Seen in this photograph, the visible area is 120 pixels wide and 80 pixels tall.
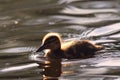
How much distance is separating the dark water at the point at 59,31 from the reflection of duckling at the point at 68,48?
135 millimetres

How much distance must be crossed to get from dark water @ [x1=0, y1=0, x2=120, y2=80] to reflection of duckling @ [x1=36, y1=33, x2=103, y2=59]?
135 mm

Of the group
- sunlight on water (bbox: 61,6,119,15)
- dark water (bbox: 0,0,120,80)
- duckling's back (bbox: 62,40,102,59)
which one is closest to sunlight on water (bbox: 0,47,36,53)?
dark water (bbox: 0,0,120,80)

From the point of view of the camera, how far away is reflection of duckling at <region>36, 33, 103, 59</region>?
794cm

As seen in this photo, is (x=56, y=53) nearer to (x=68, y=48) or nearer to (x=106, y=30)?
(x=68, y=48)

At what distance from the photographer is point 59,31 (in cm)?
923

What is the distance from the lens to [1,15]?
1038cm

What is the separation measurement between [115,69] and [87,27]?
219 centimetres

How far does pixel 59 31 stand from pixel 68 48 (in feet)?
4.18

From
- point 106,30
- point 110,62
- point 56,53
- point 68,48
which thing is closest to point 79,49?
point 68,48

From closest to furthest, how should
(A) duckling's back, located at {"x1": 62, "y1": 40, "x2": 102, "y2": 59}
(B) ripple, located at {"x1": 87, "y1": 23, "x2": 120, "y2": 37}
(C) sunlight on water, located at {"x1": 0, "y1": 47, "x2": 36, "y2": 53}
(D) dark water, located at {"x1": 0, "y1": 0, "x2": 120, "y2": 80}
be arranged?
(D) dark water, located at {"x1": 0, "y1": 0, "x2": 120, "y2": 80}, (A) duckling's back, located at {"x1": 62, "y1": 40, "x2": 102, "y2": 59}, (C) sunlight on water, located at {"x1": 0, "y1": 47, "x2": 36, "y2": 53}, (B) ripple, located at {"x1": 87, "y1": 23, "x2": 120, "y2": 37}

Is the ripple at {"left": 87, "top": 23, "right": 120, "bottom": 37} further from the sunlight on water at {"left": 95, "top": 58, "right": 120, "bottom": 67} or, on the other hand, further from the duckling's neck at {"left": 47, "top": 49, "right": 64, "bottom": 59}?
the sunlight on water at {"left": 95, "top": 58, "right": 120, "bottom": 67}

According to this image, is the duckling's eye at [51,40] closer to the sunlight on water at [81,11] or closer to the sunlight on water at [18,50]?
the sunlight on water at [18,50]

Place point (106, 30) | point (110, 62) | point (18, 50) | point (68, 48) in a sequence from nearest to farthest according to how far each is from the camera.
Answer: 1. point (110, 62)
2. point (68, 48)
3. point (18, 50)
4. point (106, 30)

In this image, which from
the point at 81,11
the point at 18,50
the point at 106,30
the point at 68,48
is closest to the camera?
the point at 68,48
